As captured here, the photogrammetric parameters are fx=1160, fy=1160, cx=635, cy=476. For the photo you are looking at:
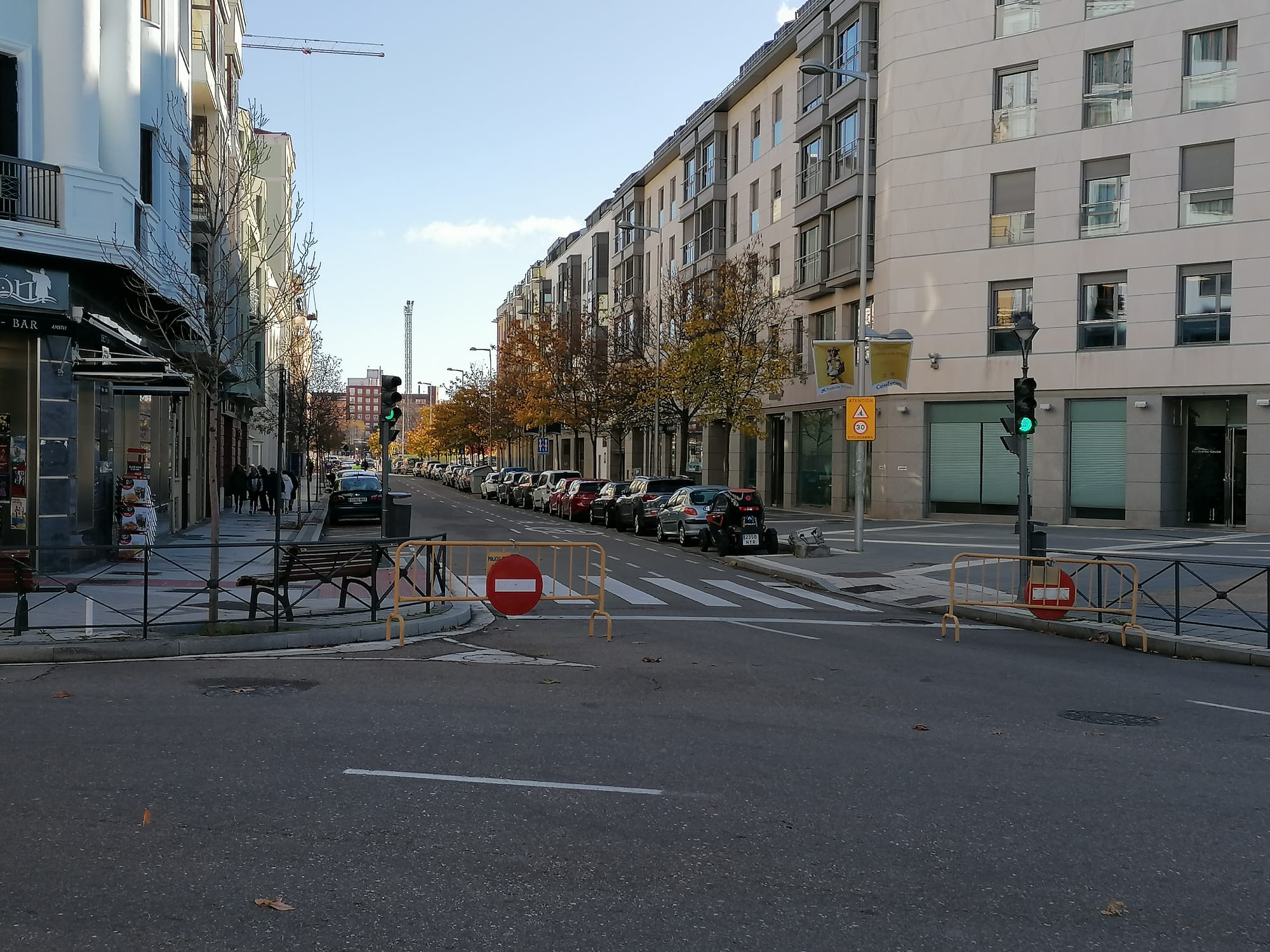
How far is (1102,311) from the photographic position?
110 feet

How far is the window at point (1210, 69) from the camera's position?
31.1 meters

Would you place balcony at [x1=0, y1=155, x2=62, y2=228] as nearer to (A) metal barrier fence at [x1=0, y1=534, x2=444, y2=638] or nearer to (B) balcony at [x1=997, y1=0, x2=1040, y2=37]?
(A) metal barrier fence at [x1=0, y1=534, x2=444, y2=638]

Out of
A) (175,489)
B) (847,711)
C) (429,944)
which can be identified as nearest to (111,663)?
(847,711)

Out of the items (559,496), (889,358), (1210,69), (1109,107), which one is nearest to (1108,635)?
(889,358)

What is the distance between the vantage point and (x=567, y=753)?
24.2 feet

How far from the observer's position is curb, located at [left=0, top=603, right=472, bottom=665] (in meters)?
11.1

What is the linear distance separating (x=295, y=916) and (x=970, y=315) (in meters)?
34.0

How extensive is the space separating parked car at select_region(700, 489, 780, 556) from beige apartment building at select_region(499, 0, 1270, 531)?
12.1 meters

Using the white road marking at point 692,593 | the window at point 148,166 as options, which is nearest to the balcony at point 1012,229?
the white road marking at point 692,593

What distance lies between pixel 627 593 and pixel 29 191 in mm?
10762

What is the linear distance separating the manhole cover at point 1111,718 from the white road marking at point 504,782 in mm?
4168

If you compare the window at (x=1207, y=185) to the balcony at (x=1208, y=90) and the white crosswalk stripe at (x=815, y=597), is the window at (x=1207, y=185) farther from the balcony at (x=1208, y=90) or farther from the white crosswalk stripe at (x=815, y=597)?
the white crosswalk stripe at (x=815, y=597)

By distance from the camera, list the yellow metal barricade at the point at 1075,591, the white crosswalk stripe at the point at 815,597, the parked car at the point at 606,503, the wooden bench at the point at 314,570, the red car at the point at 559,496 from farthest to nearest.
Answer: the red car at the point at 559,496 → the parked car at the point at 606,503 → the white crosswalk stripe at the point at 815,597 → the yellow metal barricade at the point at 1075,591 → the wooden bench at the point at 314,570

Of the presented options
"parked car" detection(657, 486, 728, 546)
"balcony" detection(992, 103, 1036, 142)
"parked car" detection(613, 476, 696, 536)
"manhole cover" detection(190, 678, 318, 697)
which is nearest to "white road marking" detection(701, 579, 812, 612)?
"parked car" detection(657, 486, 728, 546)
